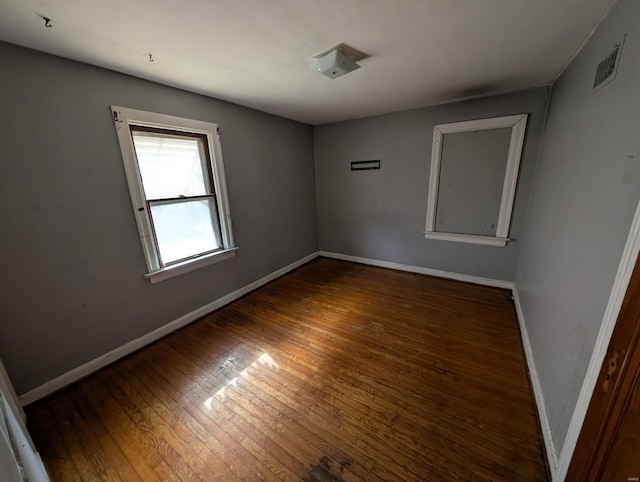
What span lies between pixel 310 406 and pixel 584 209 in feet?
6.61

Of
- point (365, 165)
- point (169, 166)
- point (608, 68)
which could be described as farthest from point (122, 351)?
point (608, 68)

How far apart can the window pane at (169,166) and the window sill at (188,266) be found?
0.69 m

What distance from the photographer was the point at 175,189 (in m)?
2.36

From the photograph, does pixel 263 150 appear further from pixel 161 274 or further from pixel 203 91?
pixel 161 274

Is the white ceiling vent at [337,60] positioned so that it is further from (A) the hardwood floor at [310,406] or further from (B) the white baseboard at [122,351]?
(B) the white baseboard at [122,351]

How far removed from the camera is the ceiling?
1222 mm

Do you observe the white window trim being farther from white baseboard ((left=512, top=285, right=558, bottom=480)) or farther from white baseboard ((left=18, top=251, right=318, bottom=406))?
white baseboard ((left=18, top=251, right=318, bottom=406))

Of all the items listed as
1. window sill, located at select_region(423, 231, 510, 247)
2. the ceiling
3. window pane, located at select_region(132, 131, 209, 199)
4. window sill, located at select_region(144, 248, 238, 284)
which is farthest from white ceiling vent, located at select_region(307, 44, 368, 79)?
window sill, located at select_region(423, 231, 510, 247)

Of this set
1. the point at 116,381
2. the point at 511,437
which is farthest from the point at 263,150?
the point at 511,437

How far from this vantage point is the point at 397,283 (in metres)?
Answer: 3.37

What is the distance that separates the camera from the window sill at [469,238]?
9.79 ft

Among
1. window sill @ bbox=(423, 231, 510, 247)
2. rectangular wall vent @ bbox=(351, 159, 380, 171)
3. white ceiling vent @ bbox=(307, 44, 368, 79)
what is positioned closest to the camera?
white ceiling vent @ bbox=(307, 44, 368, 79)

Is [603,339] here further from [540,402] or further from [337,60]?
[337,60]

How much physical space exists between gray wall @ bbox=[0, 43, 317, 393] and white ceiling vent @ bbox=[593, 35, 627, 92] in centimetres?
304
